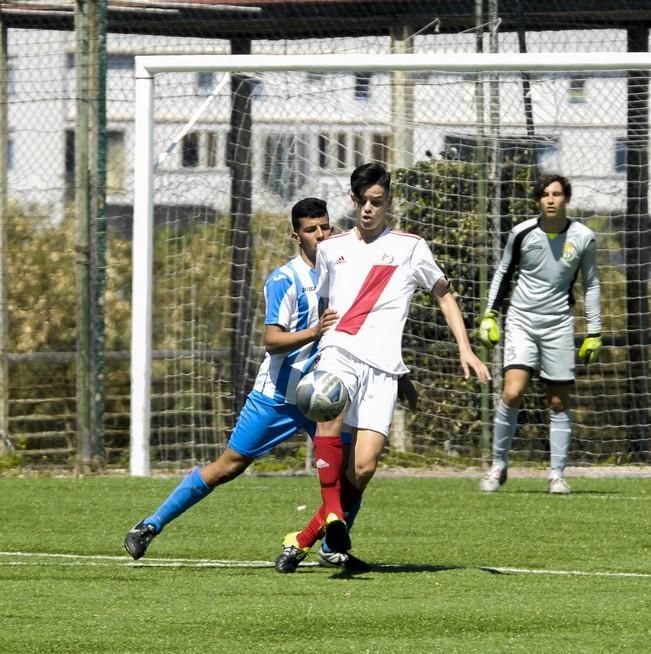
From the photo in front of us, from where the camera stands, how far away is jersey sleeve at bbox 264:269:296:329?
700 centimetres

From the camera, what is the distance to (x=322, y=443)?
6812 mm

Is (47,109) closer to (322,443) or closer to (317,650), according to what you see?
(322,443)

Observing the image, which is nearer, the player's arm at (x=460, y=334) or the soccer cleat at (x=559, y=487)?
the player's arm at (x=460, y=334)

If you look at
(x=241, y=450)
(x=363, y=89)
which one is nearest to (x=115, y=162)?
(x=363, y=89)

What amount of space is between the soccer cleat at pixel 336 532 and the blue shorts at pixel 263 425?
2.11 feet

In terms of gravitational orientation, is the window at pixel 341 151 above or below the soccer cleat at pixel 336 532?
above

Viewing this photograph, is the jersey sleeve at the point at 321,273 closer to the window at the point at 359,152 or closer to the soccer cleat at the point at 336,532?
the soccer cleat at the point at 336,532

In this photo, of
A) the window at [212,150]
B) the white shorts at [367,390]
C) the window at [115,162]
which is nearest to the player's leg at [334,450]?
the white shorts at [367,390]

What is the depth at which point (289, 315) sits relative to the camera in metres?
7.03

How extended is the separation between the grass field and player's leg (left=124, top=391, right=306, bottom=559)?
6.6 inches

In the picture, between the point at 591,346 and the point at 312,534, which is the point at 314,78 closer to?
the point at 591,346

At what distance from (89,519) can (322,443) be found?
2.38m

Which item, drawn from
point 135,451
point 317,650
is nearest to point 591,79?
point 135,451

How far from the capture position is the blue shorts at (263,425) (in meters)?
7.08
